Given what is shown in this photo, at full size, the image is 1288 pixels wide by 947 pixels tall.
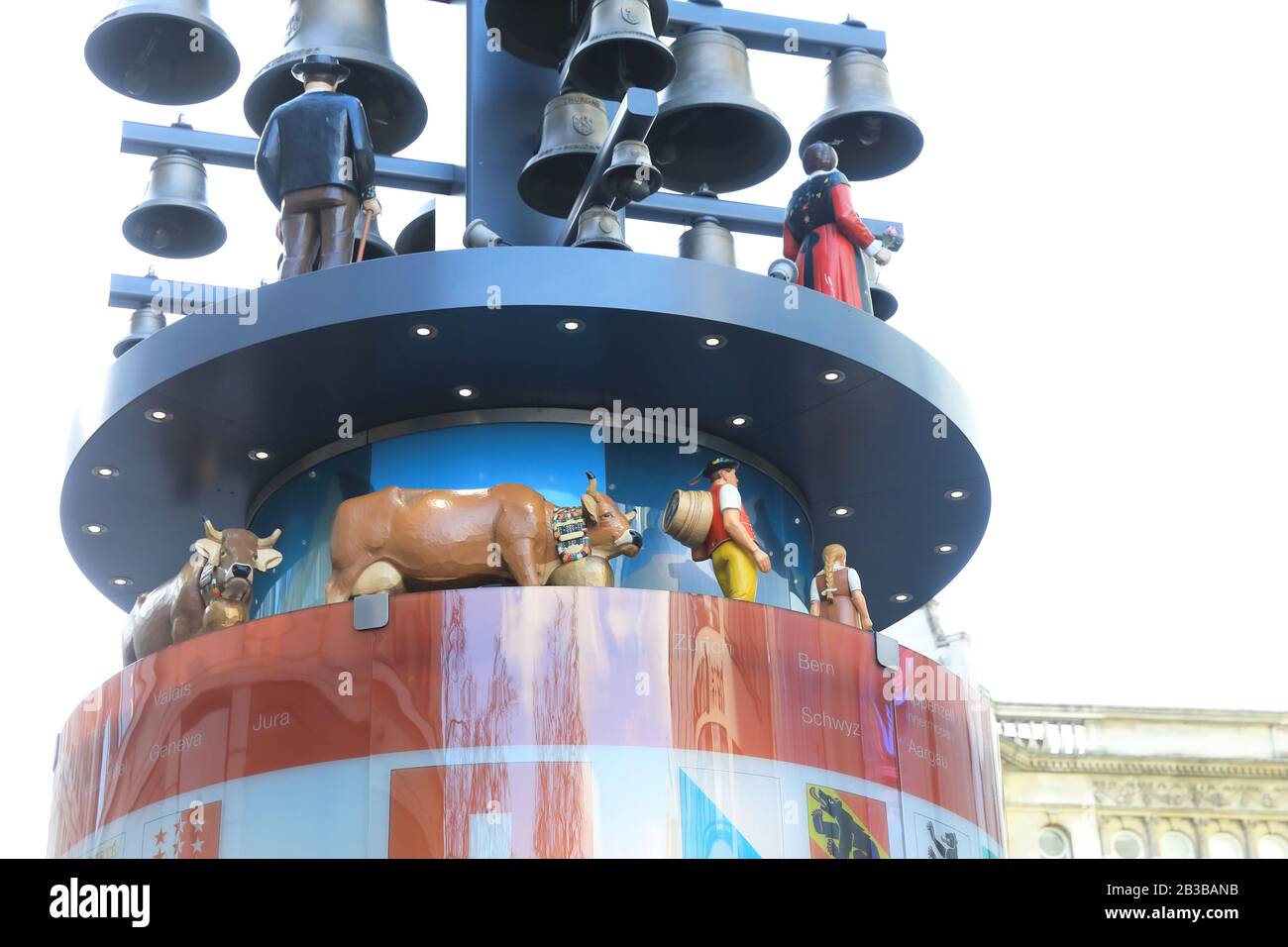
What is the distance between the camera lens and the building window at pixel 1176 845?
33.9 metres

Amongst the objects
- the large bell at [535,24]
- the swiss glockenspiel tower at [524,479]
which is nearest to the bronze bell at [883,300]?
the swiss glockenspiel tower at [524,479]

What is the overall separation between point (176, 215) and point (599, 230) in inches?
226

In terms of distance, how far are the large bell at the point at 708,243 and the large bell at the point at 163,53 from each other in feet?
16.7

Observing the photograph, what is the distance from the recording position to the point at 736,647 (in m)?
14.6

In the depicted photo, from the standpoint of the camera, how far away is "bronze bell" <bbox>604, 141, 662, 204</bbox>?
16.4m

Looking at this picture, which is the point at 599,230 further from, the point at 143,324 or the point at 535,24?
the point at 143,324

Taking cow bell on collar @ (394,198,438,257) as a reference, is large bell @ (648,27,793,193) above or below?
above

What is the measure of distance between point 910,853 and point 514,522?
163 inches

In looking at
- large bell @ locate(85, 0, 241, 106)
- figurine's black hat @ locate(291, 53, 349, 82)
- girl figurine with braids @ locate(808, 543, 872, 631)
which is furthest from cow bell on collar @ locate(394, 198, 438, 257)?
girl figurine with braids @ locate(808, 543, 872, 631)

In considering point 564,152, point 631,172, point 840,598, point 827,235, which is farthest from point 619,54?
point 840,598

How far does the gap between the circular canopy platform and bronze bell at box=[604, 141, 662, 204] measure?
121 centimetres

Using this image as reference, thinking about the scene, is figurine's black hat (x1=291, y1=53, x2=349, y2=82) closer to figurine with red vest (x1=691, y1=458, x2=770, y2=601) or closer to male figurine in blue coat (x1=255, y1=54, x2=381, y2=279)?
male figurine in blue coat (x1=255, y1=54, x2=381, y2=279)
